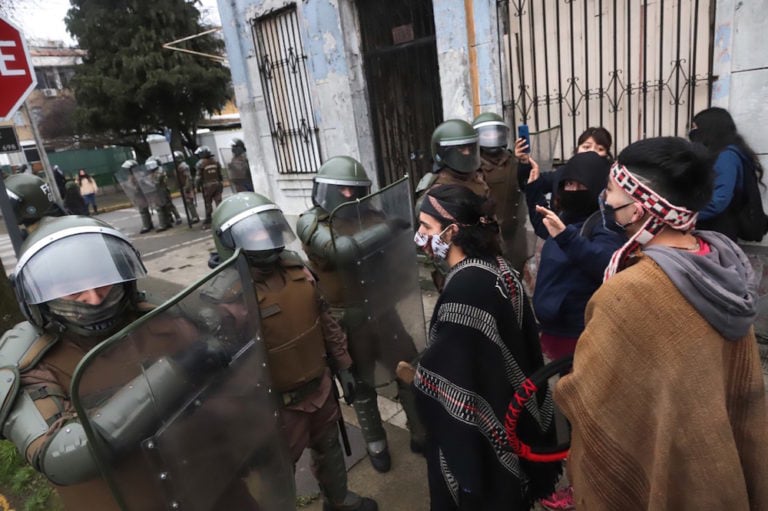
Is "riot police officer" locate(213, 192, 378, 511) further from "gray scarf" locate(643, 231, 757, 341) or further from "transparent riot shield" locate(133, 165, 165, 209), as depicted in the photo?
"transparent riot shield" locate(133, 165, 165, 209)

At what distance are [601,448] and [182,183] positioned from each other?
1129 cm

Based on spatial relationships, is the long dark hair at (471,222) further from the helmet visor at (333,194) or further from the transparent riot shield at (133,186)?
the transparent riot shield at (133,186)

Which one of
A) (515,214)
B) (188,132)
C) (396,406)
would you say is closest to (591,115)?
(515,214)

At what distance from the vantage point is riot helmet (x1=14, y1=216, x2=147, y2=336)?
1.44 metres

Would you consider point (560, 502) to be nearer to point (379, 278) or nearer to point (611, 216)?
point (379, 278)

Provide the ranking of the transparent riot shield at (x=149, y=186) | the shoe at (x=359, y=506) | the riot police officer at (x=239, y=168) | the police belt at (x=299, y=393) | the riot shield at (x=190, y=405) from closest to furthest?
1. the riot shield at (x=190, y=405)
2. the police belt at (x=299, y=393)
3. the shoe at (x=359, y=506)
4. the riot police officer at (x=239, y=168)
5. the transparent riot shield at (x=149, y=186)

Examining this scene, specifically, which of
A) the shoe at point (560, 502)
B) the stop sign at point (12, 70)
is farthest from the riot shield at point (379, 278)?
the stop sign at point (12, 70)

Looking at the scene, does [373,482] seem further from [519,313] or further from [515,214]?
[515,214]

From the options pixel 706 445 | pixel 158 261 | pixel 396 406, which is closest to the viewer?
pixel 706 445

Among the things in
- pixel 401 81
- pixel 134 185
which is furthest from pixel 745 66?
pixel 134 185

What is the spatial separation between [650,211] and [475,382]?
78 cm

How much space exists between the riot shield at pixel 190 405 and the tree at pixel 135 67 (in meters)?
18.9

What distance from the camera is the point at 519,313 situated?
5.95 ft

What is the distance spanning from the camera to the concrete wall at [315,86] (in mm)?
5969
